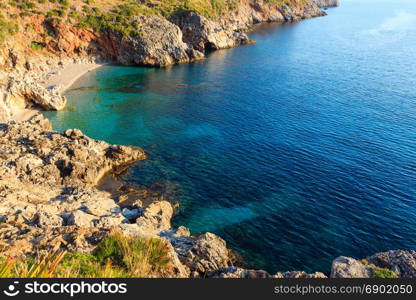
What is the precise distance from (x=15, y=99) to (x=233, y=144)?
39.0m

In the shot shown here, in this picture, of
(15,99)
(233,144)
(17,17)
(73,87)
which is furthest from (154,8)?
(233,144)

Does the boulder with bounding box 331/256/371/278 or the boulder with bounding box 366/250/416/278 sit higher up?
the boulder with bounding box 331/256/371/278

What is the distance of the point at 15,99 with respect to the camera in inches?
2282

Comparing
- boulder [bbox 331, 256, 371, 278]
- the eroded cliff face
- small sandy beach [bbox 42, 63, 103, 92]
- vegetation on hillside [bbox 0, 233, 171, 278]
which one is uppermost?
the eroded cliff face

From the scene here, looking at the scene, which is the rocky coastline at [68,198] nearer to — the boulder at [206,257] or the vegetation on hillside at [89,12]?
the boulder at [206,257]

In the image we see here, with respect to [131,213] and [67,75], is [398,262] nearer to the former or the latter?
[131,213]

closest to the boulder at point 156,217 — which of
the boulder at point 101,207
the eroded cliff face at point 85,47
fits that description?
the boulder at point 101,207

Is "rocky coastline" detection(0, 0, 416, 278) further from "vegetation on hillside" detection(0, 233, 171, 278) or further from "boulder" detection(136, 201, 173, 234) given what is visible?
"vegetation on hillside" detection(0, 233, 171, 278)

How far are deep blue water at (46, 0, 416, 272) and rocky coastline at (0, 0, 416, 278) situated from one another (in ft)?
13.1

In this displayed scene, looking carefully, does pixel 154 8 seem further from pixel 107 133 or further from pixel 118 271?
pixel 118 271

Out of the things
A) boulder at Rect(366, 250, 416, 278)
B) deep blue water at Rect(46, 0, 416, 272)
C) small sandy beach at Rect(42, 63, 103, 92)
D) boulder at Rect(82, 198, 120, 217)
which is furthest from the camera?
small sandy beach at Rect(42, 63, 103, 92)

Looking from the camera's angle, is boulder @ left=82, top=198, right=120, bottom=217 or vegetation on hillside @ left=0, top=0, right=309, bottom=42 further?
vegetation on hillside @ left=0, top=0, right=309, bottom=42

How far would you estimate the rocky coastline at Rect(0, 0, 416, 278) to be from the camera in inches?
874

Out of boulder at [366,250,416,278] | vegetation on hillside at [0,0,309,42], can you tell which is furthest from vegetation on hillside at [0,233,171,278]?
vegetation on hillside at [0,0,309,42]
